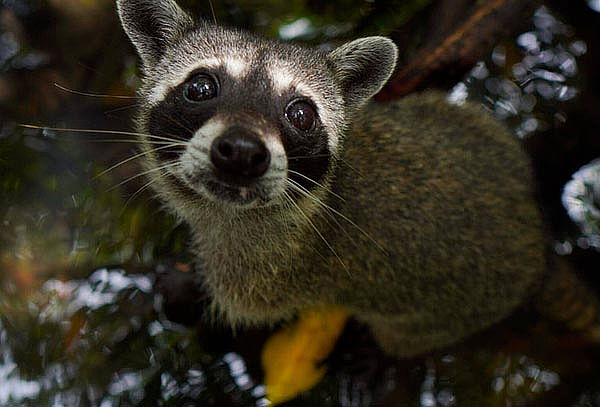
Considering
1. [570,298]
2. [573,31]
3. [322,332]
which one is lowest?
[322,332]

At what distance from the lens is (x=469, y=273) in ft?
15.3

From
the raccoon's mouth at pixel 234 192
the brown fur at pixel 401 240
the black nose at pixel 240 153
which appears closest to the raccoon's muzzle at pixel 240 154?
the black nose at pixel 240 153

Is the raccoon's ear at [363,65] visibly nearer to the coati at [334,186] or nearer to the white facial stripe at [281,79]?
the coati at [334,186]

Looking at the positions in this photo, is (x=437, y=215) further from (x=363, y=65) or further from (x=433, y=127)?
(x=363, y=65)

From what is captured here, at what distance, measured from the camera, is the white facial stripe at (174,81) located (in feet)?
11.8

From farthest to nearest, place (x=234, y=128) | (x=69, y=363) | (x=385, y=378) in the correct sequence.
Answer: (x=385, y=378)
(x=69, y=363)
(x=234, y=128)

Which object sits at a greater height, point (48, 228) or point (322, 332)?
point (48, 228)

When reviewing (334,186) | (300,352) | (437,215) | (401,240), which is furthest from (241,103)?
(300,352)

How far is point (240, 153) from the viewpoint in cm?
309

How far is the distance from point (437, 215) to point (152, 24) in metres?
2.17

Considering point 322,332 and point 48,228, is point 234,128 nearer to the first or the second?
point 48,228

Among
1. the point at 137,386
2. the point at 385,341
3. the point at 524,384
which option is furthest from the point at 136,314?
the point at 524,384

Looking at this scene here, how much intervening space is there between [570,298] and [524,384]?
745 mm

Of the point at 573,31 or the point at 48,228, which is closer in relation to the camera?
the point at 48,228
